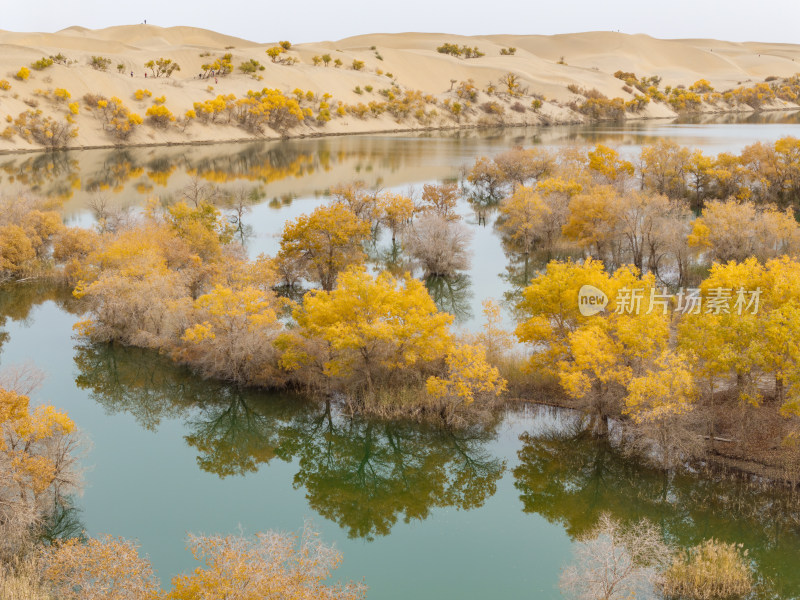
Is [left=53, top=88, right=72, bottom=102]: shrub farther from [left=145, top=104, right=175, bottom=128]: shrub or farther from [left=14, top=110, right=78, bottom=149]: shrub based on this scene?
[left=145, top=104, right=175, bottom=128]: shrub

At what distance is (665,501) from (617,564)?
559cm

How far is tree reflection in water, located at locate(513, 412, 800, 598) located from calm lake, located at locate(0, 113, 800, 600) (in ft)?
0.18

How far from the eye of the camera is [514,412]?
2800 centimetres

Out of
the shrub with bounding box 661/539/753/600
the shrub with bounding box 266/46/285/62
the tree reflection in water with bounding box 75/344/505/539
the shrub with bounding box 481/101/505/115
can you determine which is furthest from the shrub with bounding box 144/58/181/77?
the shrub with bounding box 661/539/753/600

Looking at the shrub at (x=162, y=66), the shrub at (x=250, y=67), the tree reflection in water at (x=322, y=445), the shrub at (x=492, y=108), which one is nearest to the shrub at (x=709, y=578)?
the tree reflection in water at (x=322, y=445)

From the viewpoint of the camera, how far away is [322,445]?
26.9m

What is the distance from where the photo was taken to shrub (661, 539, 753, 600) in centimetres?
1769

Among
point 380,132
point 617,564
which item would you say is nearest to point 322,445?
point 617,564

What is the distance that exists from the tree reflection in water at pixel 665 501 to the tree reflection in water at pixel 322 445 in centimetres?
188

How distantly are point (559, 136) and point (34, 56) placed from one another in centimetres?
8684

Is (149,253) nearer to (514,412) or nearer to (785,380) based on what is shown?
(514,412)

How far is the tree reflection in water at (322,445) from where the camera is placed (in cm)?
2327

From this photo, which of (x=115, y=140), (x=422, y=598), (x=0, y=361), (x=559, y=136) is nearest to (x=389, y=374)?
(x=422, y=598)

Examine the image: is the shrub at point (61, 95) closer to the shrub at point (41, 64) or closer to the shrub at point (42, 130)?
the shrub at point (42, 130)
